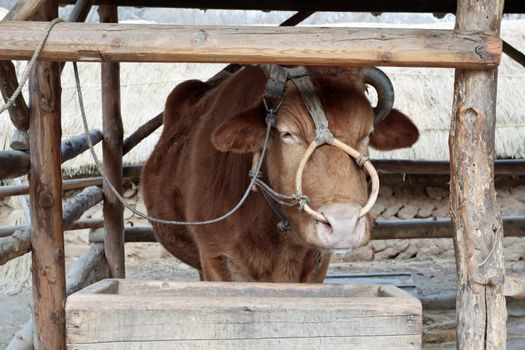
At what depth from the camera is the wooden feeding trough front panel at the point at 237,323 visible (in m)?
2.58

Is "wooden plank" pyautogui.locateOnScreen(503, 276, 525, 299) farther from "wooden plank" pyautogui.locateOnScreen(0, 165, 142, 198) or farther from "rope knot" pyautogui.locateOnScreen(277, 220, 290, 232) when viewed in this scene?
"wooden plank" pyautogui.locateOnScreen(0, 165, 142, 198)

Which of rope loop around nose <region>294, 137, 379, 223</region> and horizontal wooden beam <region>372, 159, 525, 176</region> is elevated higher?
rope loop around nose <region>294, 137, 379, 223</region>

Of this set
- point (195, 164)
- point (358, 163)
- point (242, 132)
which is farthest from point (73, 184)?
point (358, 163)

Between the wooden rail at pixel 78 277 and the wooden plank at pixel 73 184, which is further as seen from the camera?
the wooden plank at pixel 73 184

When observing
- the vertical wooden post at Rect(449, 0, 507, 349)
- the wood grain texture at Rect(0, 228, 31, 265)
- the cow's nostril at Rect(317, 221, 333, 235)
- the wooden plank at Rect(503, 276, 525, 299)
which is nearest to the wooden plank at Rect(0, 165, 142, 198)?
the wood grain texture at Rect(0, 228, 31, 265)

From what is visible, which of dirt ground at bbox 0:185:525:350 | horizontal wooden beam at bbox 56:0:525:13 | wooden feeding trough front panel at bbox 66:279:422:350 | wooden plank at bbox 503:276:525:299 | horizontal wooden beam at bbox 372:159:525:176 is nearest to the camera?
wooden feeding trough front panel at bbox 66:279:422:350

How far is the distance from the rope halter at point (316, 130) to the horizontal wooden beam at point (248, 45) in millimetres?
645

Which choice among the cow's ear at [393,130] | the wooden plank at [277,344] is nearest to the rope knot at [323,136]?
the cow's ear at [393,130]

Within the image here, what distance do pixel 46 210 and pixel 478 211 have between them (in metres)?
1.88

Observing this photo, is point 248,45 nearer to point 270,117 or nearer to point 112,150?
point 270,117

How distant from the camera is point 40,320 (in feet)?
12.1

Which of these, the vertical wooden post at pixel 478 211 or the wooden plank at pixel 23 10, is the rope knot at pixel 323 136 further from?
the wooden plank at pixel 23 10

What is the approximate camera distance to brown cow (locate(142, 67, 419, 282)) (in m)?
3.50

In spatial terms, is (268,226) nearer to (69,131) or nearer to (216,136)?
(216,136)
